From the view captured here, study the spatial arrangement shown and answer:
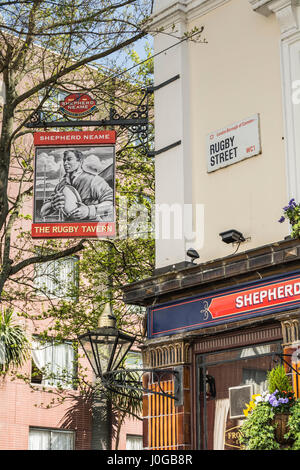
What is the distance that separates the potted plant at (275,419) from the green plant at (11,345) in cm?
1458

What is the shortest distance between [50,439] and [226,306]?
16.7m

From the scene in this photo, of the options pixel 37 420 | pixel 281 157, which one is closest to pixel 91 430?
pixel 37 420

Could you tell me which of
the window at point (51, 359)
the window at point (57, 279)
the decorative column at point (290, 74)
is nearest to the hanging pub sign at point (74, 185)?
the decorative column at point (290, 74)

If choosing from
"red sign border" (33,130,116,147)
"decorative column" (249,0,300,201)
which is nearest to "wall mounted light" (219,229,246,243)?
"decorative column" (249,0,300,201)

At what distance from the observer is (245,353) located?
34.8 feet

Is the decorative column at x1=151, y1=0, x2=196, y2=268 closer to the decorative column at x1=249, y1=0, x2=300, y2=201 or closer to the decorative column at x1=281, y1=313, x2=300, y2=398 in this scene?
the decorative column at x1=249, y1=0, x2=300, y2=201

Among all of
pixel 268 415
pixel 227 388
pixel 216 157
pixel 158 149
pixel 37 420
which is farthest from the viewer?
pixel 37 420

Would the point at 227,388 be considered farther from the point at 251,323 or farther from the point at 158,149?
the point at 158,149

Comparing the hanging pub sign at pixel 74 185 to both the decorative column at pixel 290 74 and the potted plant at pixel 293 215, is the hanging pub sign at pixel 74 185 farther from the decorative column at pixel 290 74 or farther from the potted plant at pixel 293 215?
the potted plant at pixel 293 215

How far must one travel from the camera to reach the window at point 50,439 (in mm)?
25578

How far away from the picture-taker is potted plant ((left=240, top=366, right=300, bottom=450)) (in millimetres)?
9039

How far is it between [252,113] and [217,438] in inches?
173

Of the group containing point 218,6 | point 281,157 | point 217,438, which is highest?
point 218,6

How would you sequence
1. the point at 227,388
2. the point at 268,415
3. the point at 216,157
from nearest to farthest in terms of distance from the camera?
the point at 268,415 < the point at 227,388 < the point at 216,157
